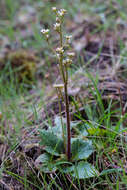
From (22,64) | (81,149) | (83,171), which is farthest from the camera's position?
(22,64)

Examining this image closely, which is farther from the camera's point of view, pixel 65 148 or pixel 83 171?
pixel 65 148

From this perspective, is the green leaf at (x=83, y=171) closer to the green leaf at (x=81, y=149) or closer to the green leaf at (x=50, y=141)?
the green leaf at (x=81, y=149)

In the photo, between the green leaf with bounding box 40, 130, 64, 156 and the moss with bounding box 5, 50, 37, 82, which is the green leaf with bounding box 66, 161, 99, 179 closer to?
the green leaf with bounding box 40, 130, 64, 156

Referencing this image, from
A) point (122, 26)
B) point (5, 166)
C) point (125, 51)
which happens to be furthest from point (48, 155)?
point (122, 26)

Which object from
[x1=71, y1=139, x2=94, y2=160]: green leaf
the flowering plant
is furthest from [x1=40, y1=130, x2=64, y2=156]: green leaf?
[x1=71, y1=139, x2=94, y2=160]: green leaf

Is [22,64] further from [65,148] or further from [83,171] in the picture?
[83,171]

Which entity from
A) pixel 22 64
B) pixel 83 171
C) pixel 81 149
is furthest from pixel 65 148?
pixel 22 64

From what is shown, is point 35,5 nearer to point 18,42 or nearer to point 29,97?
point 18,42
